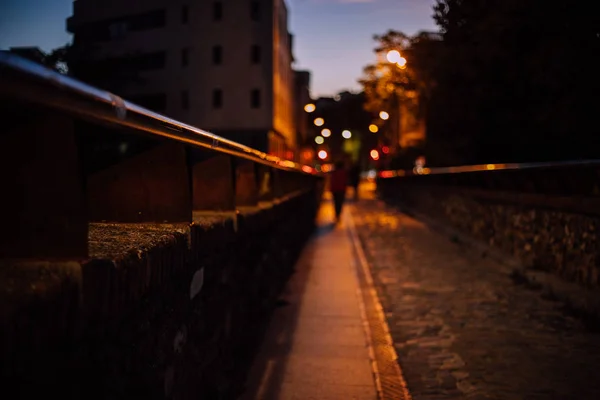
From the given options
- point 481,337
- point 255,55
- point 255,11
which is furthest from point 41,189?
point 255,11

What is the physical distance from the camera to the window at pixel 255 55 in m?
48.2

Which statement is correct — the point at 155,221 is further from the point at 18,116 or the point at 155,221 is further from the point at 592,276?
the point at 592,276

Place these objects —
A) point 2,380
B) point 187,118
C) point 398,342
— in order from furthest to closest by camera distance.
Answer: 1. point 187,118
2. point 398,342
3. point 2,380

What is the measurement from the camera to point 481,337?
21.3 feet

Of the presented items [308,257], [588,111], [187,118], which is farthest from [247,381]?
[187,118]

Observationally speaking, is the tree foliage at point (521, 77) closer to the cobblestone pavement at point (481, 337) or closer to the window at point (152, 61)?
the cobblestone pavement at point (481, 337)

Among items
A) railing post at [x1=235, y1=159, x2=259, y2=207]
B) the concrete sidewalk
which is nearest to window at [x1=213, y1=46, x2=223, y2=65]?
the concrete sidewalk

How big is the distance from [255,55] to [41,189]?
4771 centimetres

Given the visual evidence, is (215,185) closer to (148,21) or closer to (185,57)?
(148,21)

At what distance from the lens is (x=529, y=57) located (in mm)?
11867

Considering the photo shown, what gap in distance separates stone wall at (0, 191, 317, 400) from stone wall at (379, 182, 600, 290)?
4.78 metres

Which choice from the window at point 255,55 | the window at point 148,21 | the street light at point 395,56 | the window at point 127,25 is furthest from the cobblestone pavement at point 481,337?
the window at point 255,55

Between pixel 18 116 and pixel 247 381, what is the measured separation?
11.5 ft

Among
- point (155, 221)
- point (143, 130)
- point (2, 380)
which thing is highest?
point (143, 130)
